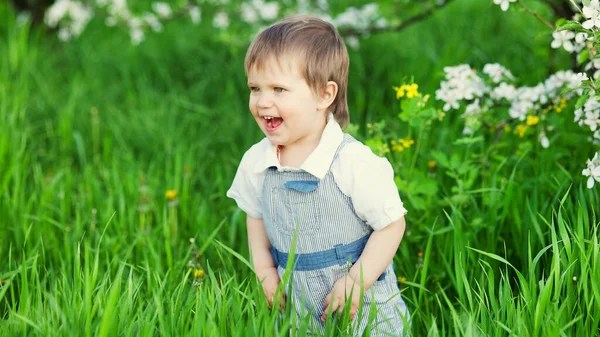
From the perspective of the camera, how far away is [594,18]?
2094 millimetres

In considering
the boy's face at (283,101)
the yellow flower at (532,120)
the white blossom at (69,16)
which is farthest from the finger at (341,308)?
the white blossom at (69,16)

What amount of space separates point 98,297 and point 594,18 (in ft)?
5.10

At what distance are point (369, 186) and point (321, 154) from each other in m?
0.15

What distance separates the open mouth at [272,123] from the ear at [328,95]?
121 mm

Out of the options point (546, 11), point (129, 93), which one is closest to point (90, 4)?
point (129, 93)

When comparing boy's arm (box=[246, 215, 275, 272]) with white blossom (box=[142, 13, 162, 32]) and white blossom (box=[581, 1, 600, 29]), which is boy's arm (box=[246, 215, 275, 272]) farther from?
white blossom (box=[142, 13, 162, 32])

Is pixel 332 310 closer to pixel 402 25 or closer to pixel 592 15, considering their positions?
pixel 592 15

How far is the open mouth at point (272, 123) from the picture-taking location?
2.02 meters

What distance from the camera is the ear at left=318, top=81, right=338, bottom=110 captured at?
6.68 feet

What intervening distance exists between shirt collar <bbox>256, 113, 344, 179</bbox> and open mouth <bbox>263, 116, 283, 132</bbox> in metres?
0.08

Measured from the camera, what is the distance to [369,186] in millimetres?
1965

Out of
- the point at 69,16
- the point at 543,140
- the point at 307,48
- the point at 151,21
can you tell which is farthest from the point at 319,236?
the point at 69,16

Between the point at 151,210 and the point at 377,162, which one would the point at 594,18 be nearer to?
the point at 377,162

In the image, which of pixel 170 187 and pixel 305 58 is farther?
pixel 170 187
